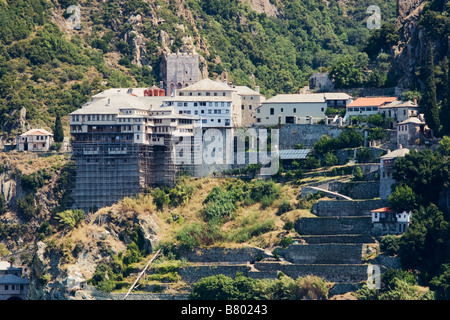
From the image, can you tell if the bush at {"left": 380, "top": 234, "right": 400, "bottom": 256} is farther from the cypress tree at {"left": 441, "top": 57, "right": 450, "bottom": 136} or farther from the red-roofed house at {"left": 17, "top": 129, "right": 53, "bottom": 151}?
the red-roofed house at {"left": 17, "top": 129, "right": 53, "bottom": 151}

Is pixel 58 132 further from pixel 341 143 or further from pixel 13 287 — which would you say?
pixel 341 143

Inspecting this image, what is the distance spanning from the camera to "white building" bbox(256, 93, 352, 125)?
410ft

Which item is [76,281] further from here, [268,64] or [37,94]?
[268,64]

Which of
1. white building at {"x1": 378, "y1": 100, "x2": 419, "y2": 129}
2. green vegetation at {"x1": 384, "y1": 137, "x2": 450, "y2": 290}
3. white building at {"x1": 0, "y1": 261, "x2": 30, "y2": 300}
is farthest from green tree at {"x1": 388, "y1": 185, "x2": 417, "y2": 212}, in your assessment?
white building at {"x1": 0, "y1": 261, "x2": 30, "y2": 300}

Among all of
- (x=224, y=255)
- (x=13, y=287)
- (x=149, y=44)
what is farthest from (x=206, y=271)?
(x=149, y=44)

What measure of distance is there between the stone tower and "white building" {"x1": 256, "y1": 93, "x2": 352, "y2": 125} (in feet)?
37.7

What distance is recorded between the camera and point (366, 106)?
404 feet

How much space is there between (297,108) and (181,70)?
15.8m

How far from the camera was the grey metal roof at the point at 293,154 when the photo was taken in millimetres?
119500

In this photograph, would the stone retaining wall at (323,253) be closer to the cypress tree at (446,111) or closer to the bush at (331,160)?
the bush at (331,160)

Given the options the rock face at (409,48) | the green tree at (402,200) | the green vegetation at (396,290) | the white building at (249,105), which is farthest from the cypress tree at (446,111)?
the white building at (249,105)

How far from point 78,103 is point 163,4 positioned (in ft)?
82.7

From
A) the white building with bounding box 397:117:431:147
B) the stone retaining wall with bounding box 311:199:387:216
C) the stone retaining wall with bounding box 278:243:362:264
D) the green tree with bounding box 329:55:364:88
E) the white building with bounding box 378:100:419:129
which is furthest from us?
the green tree with bounding box 329:55:364:88

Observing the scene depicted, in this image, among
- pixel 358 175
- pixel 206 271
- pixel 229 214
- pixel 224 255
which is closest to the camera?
pixel 206 271
